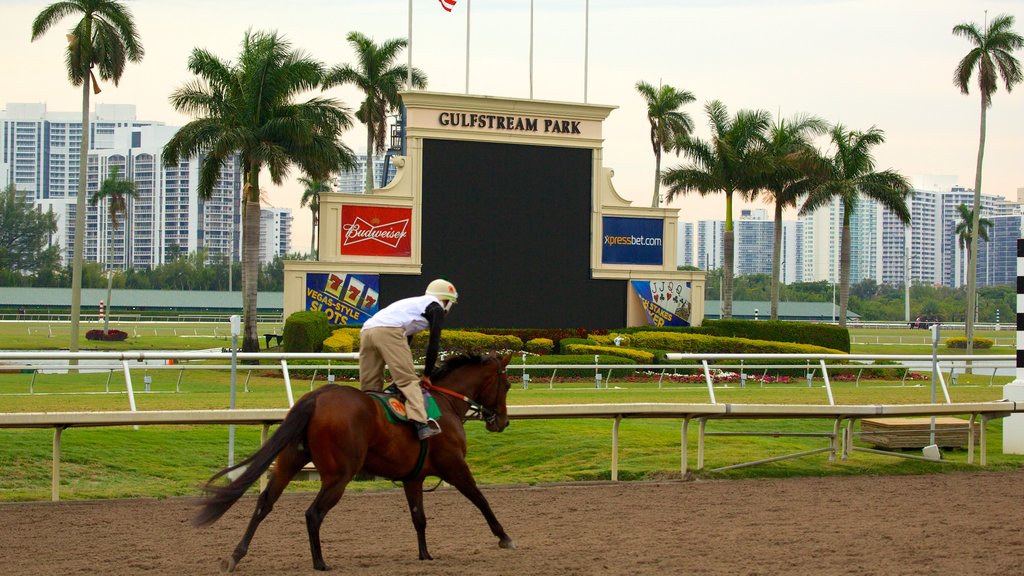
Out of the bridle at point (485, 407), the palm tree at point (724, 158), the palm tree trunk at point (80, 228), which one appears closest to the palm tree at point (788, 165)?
the palm tree at point (724, 158)

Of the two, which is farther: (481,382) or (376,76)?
(376,76)

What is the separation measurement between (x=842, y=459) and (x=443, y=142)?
1588 cm

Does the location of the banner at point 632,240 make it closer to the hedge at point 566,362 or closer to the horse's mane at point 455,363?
the hedge at point 566,362

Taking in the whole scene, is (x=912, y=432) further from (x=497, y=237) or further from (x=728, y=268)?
(x=728, y=268)

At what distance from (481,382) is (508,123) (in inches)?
770

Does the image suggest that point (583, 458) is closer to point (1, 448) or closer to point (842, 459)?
point (842, 459)

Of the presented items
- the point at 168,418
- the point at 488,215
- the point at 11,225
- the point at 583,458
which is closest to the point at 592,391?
the point at 583,458

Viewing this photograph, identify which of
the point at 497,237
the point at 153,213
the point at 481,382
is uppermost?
the point at 153,213

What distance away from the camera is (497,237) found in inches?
1003

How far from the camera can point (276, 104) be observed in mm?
26484

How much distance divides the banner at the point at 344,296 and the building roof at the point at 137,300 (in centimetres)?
3894

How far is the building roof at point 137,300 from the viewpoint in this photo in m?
64.6

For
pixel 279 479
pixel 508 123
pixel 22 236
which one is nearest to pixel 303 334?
pixel 508 123

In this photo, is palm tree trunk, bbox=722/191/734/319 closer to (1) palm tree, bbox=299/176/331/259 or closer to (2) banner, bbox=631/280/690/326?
(2) banner, bbox=631/280/690/326
